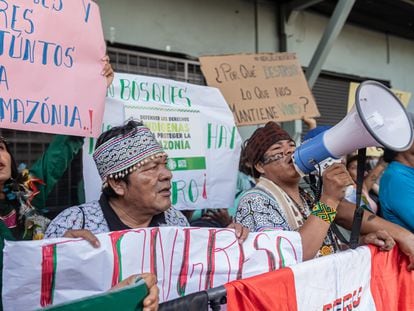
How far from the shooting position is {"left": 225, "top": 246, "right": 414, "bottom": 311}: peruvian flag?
4.55 feet

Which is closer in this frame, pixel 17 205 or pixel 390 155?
pixel 17 205

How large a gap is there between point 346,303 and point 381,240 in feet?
1.15

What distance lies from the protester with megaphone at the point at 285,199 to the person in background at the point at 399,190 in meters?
0.23

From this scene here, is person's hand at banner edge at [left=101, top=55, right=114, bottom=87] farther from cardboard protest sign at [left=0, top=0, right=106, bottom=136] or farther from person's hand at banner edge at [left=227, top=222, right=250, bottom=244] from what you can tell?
person's hand at banner edge at [left=227, top=222, right=250, bottom=244]

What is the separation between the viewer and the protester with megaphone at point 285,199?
66.6 inches

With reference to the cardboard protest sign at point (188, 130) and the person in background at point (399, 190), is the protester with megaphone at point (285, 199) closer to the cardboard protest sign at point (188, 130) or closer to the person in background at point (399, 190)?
the person in background at point (399, 190)

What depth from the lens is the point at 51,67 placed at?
75.0 inches

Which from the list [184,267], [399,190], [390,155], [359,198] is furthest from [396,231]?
[184,267]

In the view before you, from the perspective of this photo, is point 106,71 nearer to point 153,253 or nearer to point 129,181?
point 129,181

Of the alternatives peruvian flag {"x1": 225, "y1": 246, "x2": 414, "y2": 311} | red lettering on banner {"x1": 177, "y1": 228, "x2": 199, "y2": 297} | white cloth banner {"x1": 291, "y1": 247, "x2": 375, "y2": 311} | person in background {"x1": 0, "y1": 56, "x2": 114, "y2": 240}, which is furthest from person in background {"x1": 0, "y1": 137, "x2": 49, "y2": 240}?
white cloth banner {"x1": 291, "y1": 247, "x2": 375, "y2": 311}

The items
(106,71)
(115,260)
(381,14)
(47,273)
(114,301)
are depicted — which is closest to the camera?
(114,301)

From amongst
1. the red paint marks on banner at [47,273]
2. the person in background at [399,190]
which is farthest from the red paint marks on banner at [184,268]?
the person in background at [399,190]

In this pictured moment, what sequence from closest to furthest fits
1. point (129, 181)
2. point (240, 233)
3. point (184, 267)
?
point (184, 267)
point (240, 233)
point (129, 181)

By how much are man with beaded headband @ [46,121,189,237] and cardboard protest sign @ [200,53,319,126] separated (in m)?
1.51
